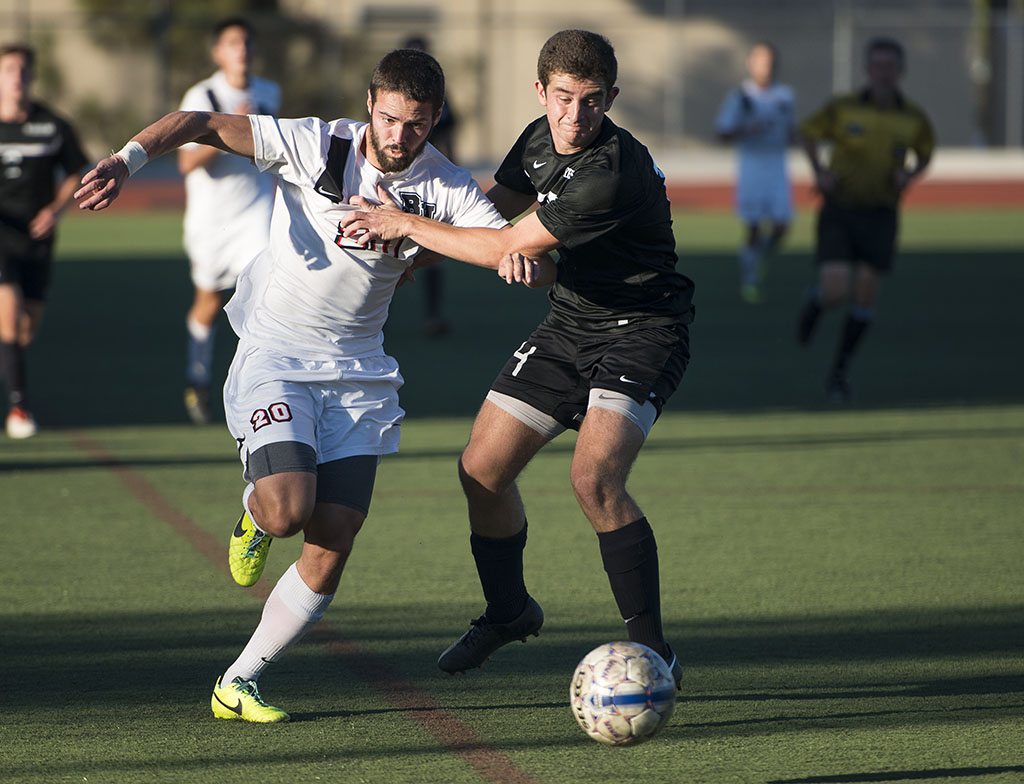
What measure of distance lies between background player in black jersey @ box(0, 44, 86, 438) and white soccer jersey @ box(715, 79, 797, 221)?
8.53 m

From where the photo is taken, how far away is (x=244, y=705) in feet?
13.8

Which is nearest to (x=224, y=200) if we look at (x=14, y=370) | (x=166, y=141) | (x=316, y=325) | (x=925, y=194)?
(x=14, y=370)

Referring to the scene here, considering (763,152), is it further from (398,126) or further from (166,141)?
(166,141)

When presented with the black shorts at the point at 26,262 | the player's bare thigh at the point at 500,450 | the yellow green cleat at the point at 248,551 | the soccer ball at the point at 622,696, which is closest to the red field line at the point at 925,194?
the black shorts at the point at 26,262

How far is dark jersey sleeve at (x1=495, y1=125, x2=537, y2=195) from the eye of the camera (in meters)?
4.69

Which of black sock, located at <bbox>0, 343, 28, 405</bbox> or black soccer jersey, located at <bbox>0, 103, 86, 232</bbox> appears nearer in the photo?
black sock, located at <bbox>0, 343, 28, 405</bbox>

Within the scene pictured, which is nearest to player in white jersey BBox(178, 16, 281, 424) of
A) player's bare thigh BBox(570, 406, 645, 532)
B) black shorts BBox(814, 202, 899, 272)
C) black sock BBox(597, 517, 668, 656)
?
black shorts BBox(814, 202, 899, 272)

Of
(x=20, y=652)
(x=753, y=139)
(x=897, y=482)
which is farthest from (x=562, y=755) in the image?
(x=753, y=139)

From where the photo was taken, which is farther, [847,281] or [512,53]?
[512,53]

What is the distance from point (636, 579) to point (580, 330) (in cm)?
86

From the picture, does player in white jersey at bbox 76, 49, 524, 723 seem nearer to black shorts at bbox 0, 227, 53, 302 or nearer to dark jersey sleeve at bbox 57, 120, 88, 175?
black shorts at bbox 0, 227, 53, 302

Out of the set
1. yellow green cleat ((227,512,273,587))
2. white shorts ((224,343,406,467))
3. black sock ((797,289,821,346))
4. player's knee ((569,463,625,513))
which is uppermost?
white shorts ((224,343,406,467))

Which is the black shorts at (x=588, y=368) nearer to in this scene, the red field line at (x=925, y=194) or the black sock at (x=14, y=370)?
the black sock at (x=14, y=370)

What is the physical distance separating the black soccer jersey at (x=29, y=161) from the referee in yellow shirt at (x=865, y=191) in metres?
5.11
